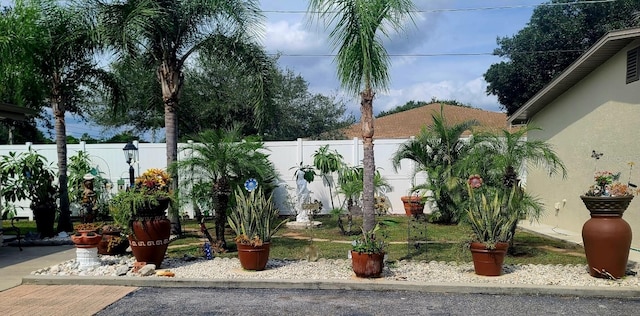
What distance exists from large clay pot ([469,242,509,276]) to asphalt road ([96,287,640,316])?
646mm

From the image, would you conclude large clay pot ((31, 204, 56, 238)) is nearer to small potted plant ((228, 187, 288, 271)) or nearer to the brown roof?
small potted plant ((228, 187, 288, 271))

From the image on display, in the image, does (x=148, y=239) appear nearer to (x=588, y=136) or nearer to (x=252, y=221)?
(x=252, y=221)

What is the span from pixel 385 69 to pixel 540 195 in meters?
7.43

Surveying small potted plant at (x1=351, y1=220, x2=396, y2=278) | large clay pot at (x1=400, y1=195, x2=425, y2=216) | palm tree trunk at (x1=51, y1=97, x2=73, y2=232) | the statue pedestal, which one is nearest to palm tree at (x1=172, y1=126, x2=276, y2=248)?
small potted plant at (x1=351, y1=220, x2=396, y2=278)

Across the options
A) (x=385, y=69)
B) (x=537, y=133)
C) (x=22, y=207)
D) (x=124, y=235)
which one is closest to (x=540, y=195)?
(x=537, y=133)

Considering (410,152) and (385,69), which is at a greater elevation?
(385,69)

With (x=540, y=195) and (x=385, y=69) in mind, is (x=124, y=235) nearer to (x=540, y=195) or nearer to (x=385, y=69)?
(x=385, y=69)

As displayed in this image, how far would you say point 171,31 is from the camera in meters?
9.73

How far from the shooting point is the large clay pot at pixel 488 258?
652cm

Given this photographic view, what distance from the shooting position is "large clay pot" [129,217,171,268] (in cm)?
710

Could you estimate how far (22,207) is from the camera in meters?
14.5

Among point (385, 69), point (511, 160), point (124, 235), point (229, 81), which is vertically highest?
point (229, 81)

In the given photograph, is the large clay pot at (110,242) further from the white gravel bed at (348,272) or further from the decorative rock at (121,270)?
the decorative rock at (121,270)

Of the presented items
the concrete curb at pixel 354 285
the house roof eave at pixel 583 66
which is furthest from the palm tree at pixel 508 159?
the house roof eave at pixel 583 66
